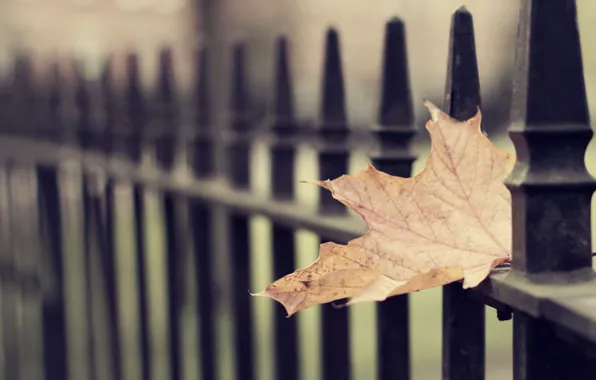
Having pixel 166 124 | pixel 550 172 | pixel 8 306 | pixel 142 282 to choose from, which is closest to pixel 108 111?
pixel 166 124

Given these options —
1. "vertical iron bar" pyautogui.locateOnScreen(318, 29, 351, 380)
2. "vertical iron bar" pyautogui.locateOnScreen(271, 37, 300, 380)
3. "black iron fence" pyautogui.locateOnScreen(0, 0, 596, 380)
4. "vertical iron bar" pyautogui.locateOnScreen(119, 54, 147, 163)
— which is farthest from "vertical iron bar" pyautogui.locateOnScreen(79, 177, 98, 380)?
"vertical iron bar" pyautogui.locateOnScreen(318, 29, 351, 380)

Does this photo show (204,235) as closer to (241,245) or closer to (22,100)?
(241,245)

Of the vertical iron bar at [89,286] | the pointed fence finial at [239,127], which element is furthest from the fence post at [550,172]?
the vertical iron bar at [89,286]

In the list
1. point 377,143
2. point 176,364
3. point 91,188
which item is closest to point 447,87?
point 377,143

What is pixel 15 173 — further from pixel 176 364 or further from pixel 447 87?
pixel 447 87

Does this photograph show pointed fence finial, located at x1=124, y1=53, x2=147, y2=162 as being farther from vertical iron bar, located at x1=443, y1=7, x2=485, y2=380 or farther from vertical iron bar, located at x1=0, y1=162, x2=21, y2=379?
vertical iron bar, located at x1=443, y1=7, x2=485, y2=380
